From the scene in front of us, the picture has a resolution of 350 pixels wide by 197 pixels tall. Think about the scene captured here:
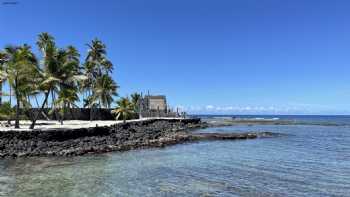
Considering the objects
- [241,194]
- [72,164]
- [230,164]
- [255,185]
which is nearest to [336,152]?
[230,164]

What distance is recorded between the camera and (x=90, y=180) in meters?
14.0

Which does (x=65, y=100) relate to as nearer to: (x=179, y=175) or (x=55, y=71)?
(x=55, y=71)

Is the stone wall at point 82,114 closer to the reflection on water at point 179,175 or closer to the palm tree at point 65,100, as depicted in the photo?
the palm tree at point 65,100

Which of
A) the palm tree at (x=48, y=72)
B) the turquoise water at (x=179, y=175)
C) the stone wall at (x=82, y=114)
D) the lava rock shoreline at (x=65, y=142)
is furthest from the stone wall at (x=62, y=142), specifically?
the stone wall at (x=82, y=114)

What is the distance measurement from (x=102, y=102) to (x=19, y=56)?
22320 mm

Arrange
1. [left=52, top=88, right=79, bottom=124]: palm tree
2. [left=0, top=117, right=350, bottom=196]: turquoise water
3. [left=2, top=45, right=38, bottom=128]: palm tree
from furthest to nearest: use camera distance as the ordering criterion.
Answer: [left=52, top=88, right=79, bottom=124]: palm tree < [left=2, top=45, right=38, bottom=128]: palm tree < [left=0, top=117, right=350, bottom=196]: turquoise water

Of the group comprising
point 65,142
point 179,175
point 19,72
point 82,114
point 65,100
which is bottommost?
point 179,175

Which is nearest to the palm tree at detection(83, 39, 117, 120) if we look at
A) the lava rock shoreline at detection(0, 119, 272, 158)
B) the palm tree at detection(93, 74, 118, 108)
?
the palm tree at detection(93, 74, 118, 108)

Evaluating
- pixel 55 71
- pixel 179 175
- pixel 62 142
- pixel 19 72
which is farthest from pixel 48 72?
pixel 179 175

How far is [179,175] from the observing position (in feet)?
A: 49.6

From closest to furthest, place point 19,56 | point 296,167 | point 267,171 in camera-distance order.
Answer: point 267,171 → point 296,167 → point 19,56

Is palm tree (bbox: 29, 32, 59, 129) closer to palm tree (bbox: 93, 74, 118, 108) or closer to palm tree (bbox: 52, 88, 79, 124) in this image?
palm tree (bbox: 52, 88, 79, 124)

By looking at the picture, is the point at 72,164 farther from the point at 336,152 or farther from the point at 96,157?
the point at 336,152

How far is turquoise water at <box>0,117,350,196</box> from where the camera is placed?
40.6ft
